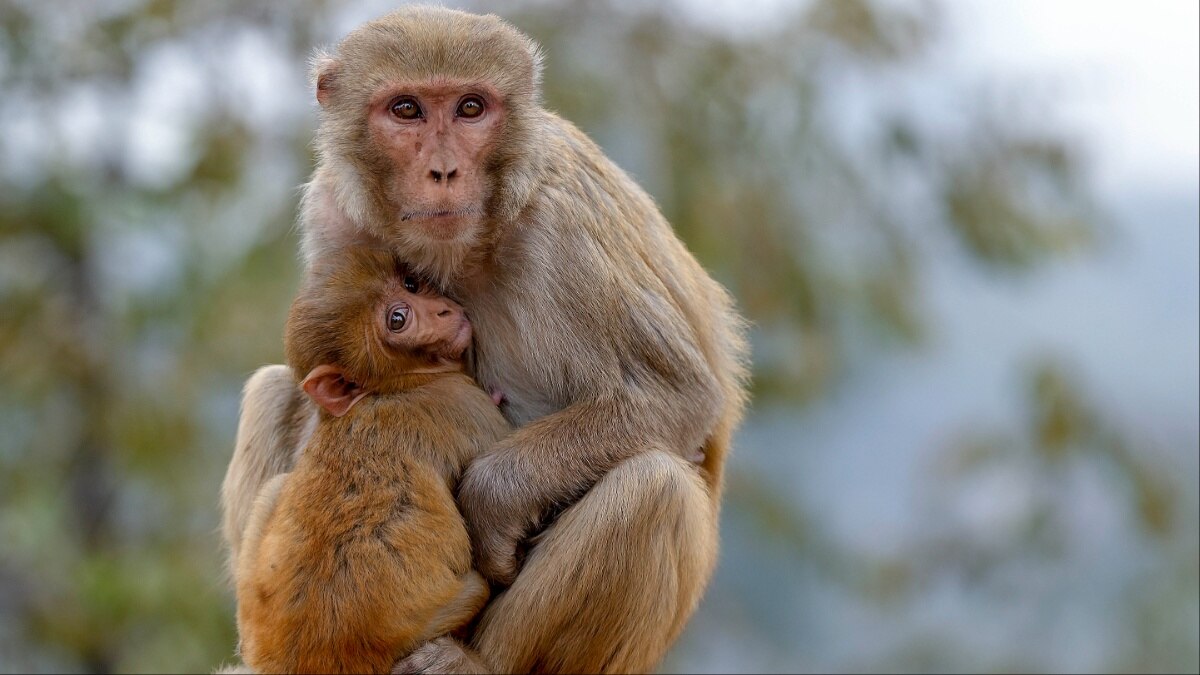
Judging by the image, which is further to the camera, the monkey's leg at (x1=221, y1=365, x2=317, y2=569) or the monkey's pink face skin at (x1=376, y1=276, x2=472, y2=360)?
the monkey's leg at (x1=221, y1=365, x2=317, y2=569)

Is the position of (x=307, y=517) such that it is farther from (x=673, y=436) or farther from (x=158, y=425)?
(x=158, y=425)

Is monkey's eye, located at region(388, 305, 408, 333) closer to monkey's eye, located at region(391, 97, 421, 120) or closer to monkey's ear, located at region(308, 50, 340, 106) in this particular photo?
monkey's eye, located at region(391, 97, 421, 120)

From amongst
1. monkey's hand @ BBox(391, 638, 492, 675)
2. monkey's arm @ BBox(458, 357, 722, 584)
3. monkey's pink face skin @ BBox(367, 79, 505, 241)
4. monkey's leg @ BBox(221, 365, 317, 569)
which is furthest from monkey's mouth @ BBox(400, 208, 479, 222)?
monkey's hand @ BBox(391, 638, 492, 675)

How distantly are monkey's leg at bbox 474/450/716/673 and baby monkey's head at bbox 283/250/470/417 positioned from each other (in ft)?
2.75

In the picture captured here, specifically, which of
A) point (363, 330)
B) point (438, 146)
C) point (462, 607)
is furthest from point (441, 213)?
point (462, 607)

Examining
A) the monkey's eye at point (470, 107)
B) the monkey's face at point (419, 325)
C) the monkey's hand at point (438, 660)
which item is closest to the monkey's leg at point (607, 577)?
the monkey's hand at point (438, 660)

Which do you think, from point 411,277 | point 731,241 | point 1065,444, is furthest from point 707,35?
point 411,277

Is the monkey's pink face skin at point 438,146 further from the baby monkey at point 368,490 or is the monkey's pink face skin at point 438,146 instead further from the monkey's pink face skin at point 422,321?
the baby monkey at point 368,490

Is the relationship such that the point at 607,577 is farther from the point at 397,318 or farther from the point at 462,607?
the point at 397,318

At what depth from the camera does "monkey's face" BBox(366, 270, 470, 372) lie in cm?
475

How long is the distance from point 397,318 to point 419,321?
83 millimetres

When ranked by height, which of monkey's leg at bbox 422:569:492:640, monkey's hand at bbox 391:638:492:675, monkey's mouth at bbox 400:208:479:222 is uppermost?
monkey's mouth at bbox 400:208:479:222

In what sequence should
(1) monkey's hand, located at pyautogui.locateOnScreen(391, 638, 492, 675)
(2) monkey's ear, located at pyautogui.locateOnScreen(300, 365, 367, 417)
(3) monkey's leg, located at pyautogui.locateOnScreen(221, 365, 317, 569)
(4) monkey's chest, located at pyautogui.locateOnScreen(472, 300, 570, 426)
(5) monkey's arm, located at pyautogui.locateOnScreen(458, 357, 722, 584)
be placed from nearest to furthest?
(1) monkey's hand, located at pyautogui.locateOnScreen(391, 638, 492, 675), (5) monkey's arm, located at pyautogui.locateOnScreen(458, 357, 722, 584), (2) monkey's ear, located at pyautogui.locateOnScreen(300, 365, 367, 417), (4) monkey's chest, located at pyautogui.locateOnScreen(472, 300, 570, 426), (3) monkey's leg, located at pyautogui.locateOnScreen(221, 365, 317, 569)

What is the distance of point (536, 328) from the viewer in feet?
15.7
